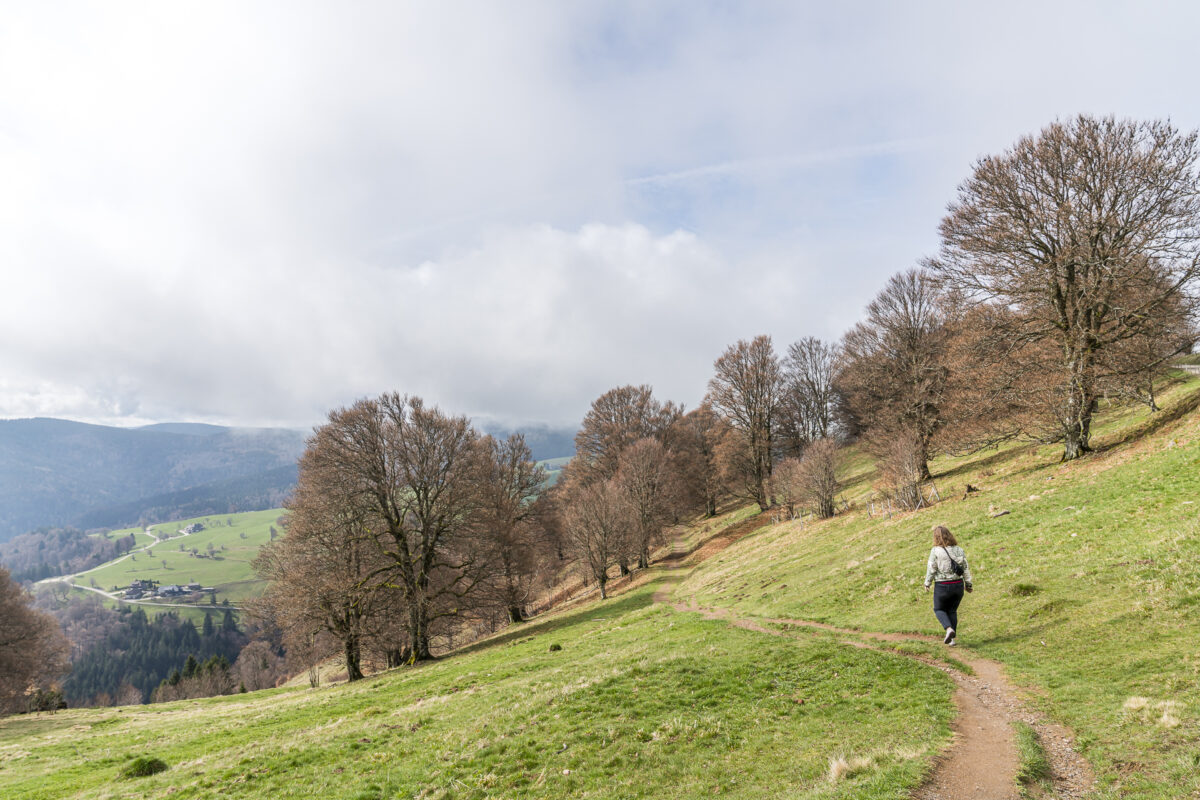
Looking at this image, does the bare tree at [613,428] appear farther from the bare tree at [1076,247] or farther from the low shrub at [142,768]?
the low shrub at [142,768]

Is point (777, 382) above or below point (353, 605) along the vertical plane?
above

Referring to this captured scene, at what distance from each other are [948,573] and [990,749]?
5920 mm

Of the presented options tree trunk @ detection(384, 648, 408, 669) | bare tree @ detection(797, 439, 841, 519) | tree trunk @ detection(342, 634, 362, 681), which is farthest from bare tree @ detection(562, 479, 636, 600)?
tree trunk @ detection(342, 634, 362, 681)

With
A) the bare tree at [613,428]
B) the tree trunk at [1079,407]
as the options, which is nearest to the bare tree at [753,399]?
the bare tree at [613,428]

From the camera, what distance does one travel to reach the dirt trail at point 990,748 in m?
7.54

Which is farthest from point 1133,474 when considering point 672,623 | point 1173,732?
point 672,623

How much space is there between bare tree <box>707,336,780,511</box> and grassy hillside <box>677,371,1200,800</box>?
86.0ft

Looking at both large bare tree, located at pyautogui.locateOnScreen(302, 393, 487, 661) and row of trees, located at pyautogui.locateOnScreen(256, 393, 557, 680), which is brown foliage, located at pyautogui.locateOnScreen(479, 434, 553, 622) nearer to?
row of trees, located at pyautogui.locateOnScreen(256, 393, 557, 680)

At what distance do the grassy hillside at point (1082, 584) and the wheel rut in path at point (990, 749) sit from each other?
14.7 inches

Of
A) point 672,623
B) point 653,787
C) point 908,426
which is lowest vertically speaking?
point 672,623

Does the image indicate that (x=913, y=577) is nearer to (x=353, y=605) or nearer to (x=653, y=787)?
(x=653, y=787)

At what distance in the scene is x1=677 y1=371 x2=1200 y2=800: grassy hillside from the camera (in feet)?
27.9

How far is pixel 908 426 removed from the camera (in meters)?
38.4

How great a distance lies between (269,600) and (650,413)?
5724cm
